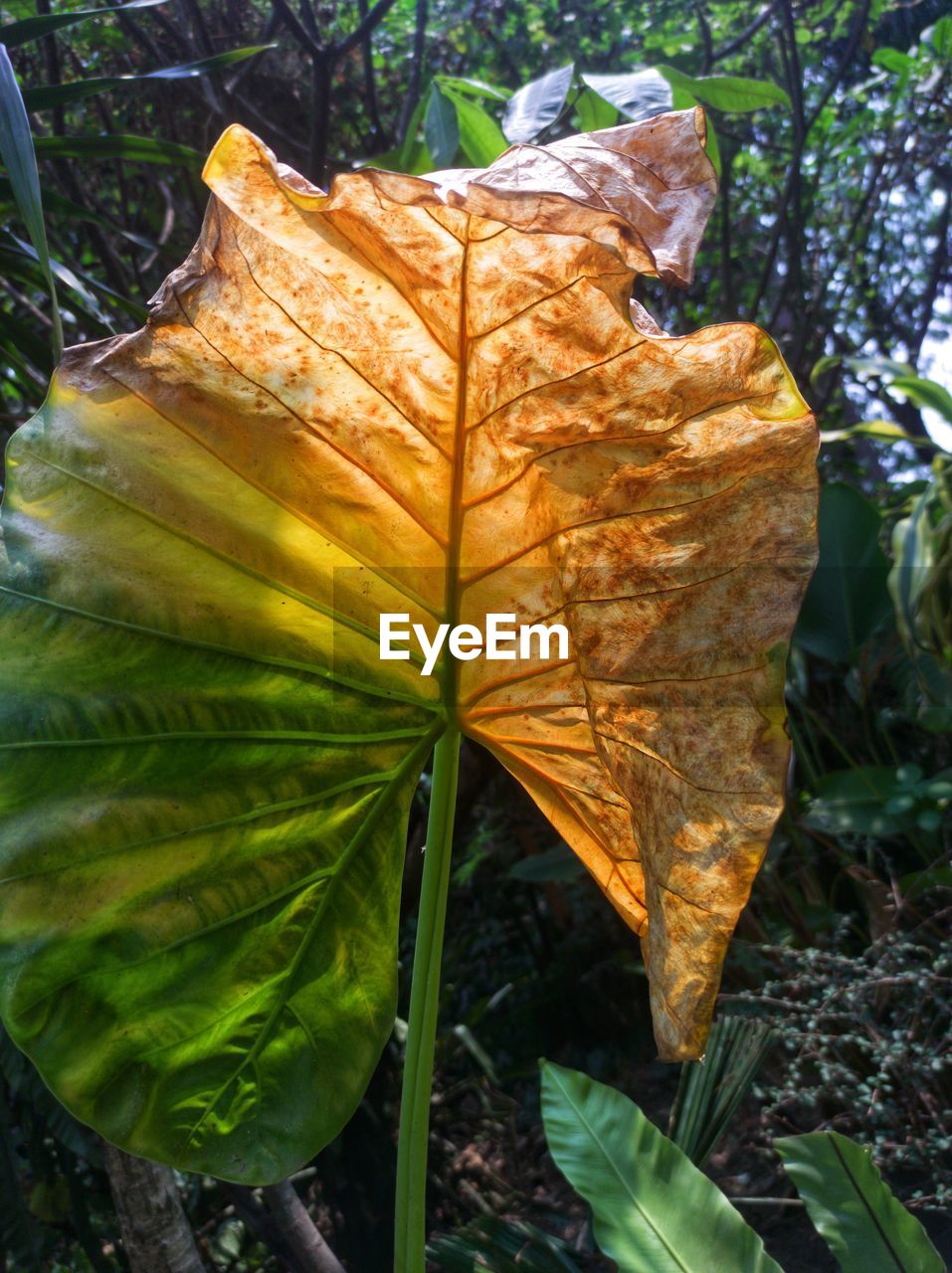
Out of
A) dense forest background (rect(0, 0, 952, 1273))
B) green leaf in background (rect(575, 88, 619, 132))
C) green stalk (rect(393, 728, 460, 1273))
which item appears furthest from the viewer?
green leaf in background (rect(575, 88, 619, 132))

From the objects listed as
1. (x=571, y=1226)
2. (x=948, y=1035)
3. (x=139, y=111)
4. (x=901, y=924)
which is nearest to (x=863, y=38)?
(x=139, y=111)

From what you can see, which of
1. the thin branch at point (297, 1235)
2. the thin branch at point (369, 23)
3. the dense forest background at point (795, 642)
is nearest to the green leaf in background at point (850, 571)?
the dense forest background at point (795, 642)

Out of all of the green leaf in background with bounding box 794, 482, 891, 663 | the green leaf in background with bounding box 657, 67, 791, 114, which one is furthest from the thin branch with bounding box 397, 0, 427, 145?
the green leaf in background with bounding box 794, 482, 891, 663

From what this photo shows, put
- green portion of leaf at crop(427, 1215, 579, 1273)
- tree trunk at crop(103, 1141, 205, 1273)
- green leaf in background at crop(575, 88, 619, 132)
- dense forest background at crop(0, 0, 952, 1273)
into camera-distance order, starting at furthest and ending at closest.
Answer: green leaf in background at crop(575, 88, 619, 132), dense forest background at crop(0, 0, 952, 1273), green portion of leaf at crop(427, 1215, 579, 1273), tree trunk at crop(103, 1141, 205, 1273)

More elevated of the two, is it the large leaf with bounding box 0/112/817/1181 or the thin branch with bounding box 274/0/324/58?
the thin branch with bounding box 274/0/324/58

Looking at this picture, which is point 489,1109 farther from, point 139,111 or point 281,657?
point 139,111

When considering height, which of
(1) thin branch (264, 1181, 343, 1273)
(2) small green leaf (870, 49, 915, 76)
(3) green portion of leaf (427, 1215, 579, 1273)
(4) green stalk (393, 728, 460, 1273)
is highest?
(2) small green leaf (870, 49, 915, 76)

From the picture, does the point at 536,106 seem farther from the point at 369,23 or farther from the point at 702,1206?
the point at 702,1206

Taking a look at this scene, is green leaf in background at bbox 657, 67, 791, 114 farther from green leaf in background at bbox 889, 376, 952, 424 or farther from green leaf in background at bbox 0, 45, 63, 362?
green leaf in background at bbox 0, 45, 63, 362
